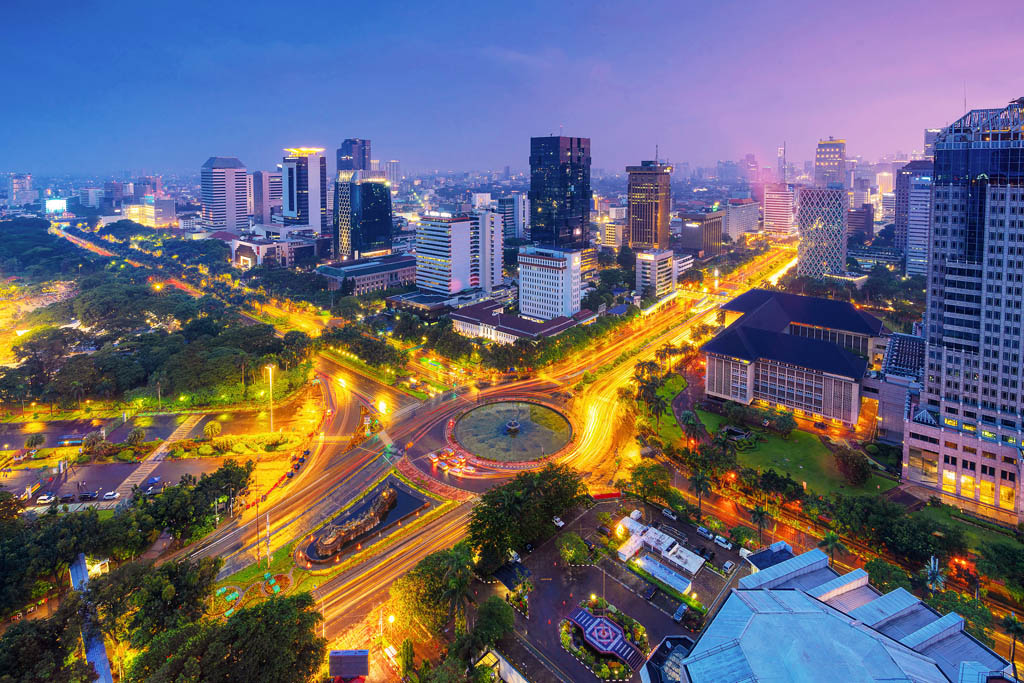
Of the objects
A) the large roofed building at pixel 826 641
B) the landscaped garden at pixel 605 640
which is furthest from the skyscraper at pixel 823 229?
the landscaped garden at pixel 605 640

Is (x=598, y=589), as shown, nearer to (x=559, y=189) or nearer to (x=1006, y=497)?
(x=1006, y=497)

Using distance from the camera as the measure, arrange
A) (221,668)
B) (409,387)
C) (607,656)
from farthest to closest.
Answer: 1. (409,387)
2. (607,656)
3. (221,668)

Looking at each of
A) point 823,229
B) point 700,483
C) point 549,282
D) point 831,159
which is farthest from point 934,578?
point 831,159

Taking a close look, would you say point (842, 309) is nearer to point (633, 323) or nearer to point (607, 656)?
point (633, 323)

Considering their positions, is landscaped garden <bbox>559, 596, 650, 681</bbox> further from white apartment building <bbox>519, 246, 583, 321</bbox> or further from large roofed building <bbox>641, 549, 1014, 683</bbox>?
white apartment building <bbox>519, 246, 583, 321</bbox>

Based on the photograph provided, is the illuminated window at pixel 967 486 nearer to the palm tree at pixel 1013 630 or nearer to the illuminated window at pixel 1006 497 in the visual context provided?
the illuminated window at pixel 1006 497

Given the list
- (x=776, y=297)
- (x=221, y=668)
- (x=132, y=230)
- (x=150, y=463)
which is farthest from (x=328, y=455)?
(x=132, y=230)

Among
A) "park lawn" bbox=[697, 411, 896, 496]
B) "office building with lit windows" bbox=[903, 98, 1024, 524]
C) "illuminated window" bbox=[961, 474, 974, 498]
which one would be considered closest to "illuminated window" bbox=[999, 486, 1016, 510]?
"office building with lit windows" bbox=[903, 98, 1024, 524]
